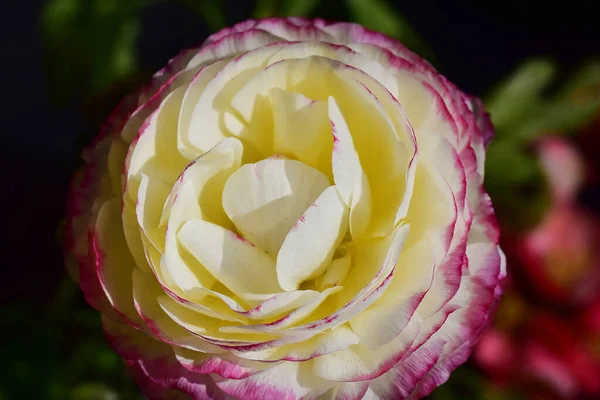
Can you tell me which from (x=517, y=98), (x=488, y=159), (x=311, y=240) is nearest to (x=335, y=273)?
(x=311, y=240)

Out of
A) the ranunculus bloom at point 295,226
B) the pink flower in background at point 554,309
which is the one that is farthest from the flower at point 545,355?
the ranunculus bloom at point 295,226

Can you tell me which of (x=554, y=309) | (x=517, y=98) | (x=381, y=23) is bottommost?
(x=554, y=309)

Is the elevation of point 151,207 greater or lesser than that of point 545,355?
greater

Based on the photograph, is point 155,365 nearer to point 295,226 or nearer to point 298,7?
point 295,226

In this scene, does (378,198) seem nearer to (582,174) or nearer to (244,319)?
(244,319)

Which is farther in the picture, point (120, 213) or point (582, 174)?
point (582, 174)

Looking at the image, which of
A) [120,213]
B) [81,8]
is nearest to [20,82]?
[81,8]

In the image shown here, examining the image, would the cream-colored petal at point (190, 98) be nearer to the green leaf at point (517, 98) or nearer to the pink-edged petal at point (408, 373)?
the pink-edged petal at point (408, 373)
